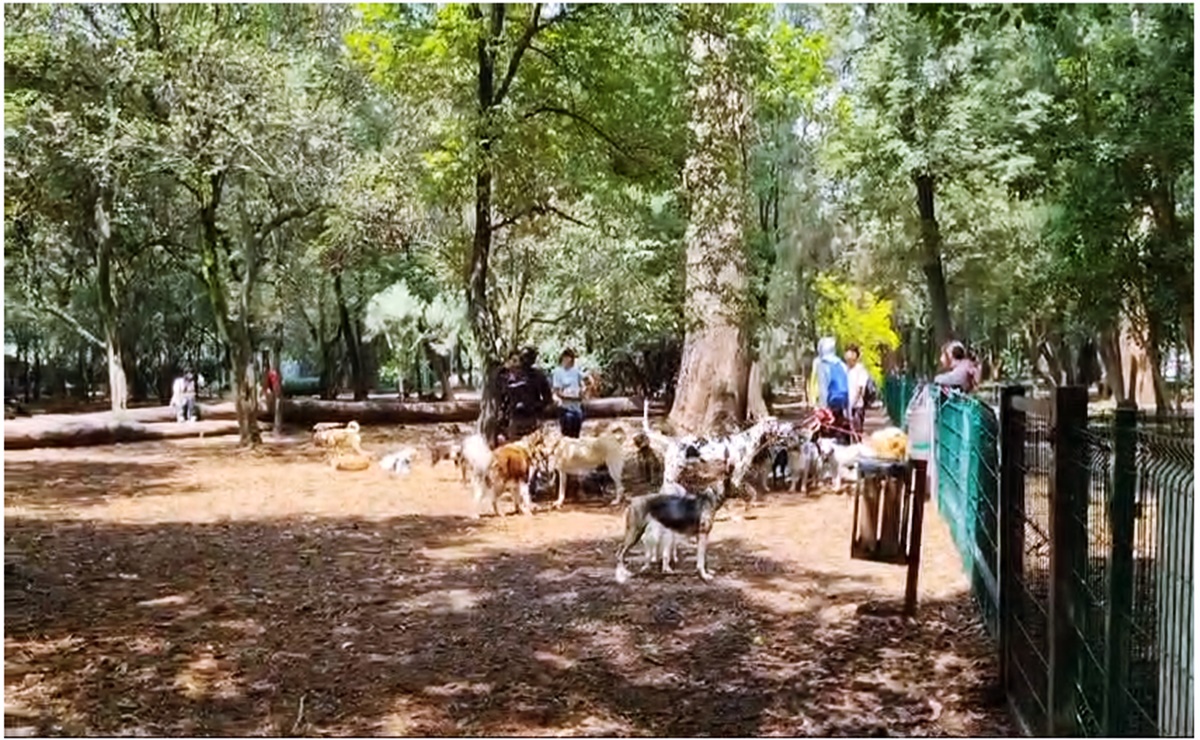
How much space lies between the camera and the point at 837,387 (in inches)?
293

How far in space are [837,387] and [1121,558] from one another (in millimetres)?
5588

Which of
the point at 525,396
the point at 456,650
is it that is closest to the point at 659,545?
the point at 456,650

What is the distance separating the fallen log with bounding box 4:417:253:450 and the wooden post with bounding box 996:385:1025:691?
826cm

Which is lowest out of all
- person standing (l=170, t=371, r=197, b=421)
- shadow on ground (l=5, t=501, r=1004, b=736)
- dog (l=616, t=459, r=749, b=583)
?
shadow on ground (l=5, t=501, r=1004, b=736)

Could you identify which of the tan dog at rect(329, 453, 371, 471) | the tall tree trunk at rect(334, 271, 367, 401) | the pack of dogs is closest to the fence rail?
the pack of dogs

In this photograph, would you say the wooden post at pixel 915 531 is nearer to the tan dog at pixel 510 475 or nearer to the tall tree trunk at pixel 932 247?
the tan dog at pixel 510 475

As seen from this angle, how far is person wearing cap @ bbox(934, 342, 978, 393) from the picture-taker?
240 inches

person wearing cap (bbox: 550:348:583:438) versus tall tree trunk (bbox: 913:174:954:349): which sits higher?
tall tree trunk (bbox: 913:174:954:349)

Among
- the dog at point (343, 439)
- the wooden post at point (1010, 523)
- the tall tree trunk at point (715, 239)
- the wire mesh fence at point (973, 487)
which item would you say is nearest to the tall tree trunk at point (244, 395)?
the dog at point (343, 439)

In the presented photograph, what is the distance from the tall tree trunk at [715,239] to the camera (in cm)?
667

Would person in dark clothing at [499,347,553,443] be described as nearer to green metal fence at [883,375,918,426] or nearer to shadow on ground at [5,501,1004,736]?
shadow on ground at [5,501,1004,736]

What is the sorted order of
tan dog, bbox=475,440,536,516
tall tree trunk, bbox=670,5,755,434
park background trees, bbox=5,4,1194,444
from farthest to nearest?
park background trees, bbox=5,4,1194,444, tall tree trunk, bbox=670,5,755,434, tan dog, bbox=475,440,536,516

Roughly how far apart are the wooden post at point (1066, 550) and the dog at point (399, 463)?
591cm

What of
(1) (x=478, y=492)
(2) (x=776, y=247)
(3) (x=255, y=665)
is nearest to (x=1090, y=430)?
(3) (x=255, y=665)
